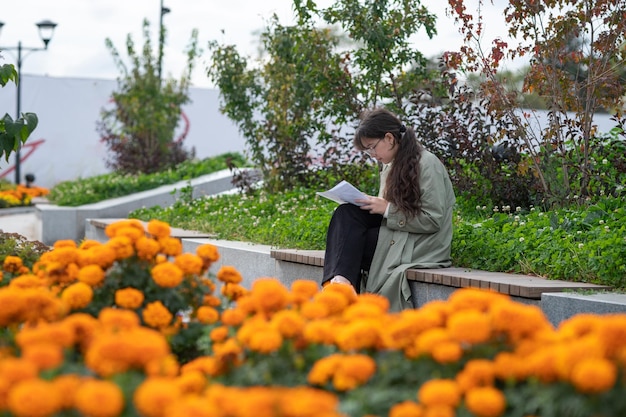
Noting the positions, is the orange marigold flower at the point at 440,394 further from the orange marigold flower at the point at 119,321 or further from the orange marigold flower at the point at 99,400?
the orange marigold flower at the point at 119,321

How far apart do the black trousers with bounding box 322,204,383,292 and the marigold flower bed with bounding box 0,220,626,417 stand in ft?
7.59

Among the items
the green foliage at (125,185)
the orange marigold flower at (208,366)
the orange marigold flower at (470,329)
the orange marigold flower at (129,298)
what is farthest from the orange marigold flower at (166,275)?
the green foliage at (125,185)

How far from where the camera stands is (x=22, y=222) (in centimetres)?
1548

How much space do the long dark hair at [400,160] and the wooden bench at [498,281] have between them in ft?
1.14

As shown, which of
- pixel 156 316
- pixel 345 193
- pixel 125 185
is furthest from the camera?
pixel 125 185

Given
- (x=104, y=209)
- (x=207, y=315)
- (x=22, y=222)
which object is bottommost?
(x=22, y=222)

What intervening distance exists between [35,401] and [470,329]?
92cm

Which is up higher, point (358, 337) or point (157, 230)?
point (157, 230)

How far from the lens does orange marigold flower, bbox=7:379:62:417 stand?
171 cm

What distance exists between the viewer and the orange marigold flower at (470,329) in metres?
2.05

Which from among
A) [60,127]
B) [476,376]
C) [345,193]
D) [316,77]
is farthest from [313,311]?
[60,127]

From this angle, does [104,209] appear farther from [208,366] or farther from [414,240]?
[208,366]

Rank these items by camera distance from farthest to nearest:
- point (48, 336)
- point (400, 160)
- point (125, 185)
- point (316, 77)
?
1. point (125, 185)
2. point (316, 77)
3. point (400, 160)
4. point (48, 336)

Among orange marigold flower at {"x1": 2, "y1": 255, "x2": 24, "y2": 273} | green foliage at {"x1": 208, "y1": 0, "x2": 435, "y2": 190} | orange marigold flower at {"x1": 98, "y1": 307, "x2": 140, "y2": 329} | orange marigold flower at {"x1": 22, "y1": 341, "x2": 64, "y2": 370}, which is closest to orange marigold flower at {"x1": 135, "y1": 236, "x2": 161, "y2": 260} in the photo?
orange marigold flower at {"x1": 98, "y1": 307, "x2": 140, "y2": 329}
